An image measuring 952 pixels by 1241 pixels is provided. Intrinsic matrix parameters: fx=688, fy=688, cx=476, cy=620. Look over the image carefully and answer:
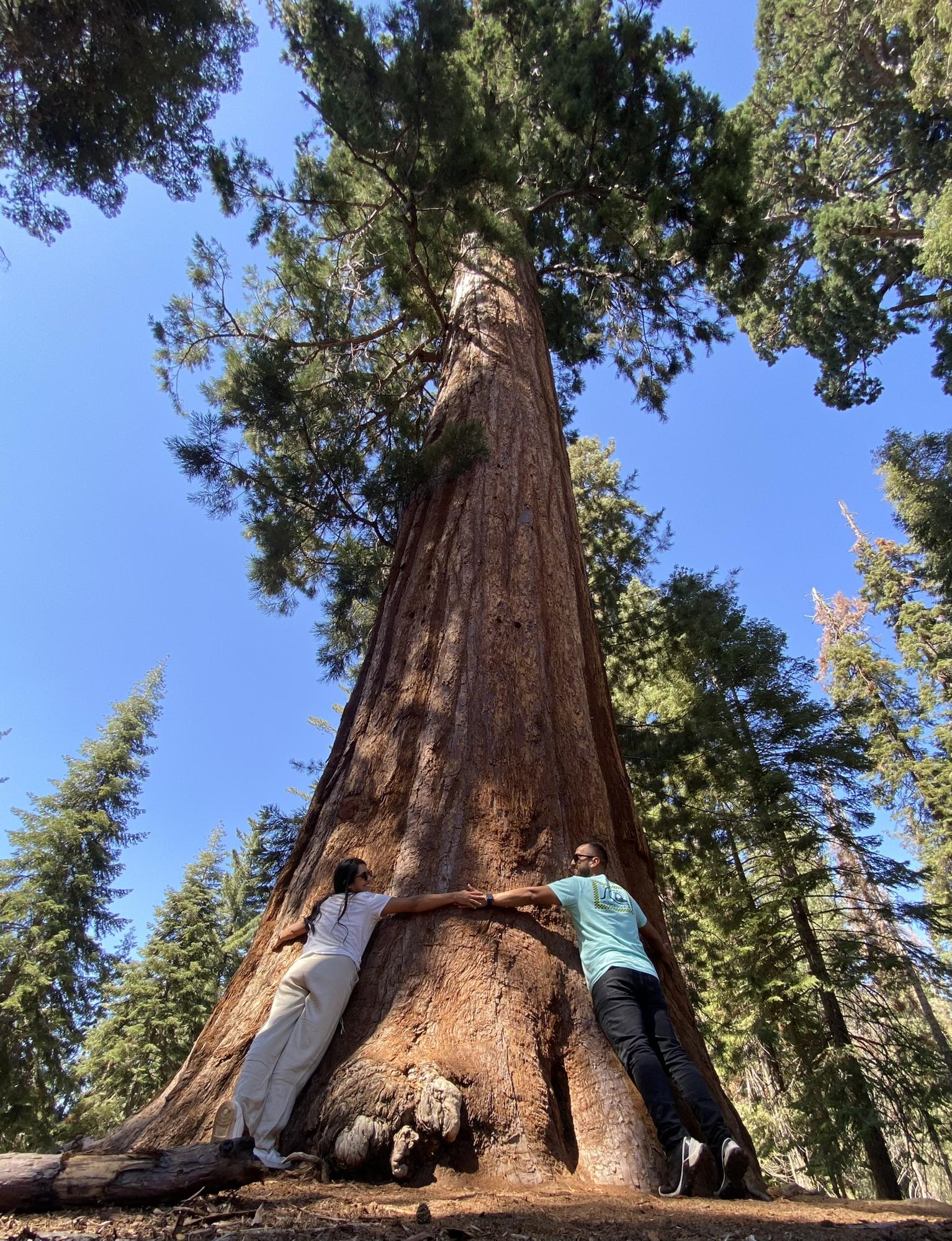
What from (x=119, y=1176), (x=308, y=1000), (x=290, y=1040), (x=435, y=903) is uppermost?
(x=435, y=903)

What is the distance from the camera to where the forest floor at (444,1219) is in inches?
58.9

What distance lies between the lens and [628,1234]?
156cm

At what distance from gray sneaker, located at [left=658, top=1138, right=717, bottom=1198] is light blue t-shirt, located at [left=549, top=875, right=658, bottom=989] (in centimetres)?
60

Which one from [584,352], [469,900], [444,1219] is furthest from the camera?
[584,352]

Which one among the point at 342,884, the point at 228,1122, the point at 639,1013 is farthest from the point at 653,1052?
the point at 228,1122

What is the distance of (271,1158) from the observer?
2.19m

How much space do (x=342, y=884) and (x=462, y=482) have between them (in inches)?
120

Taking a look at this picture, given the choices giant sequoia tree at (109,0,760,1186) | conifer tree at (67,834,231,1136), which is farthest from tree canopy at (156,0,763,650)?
conifer tree at (67,834,231,1136)

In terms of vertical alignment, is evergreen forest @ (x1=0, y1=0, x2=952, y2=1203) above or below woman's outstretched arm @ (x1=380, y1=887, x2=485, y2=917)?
above

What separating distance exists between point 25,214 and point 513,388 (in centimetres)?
456

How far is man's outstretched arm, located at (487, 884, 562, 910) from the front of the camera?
2.78 metres

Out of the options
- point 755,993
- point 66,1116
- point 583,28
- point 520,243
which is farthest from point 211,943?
→ point 583,28

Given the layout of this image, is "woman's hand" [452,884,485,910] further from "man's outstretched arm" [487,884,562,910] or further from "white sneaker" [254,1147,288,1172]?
"white sneaker" [254,1147,288,1172]

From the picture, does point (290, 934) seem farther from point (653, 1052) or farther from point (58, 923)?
point (58, 923)
